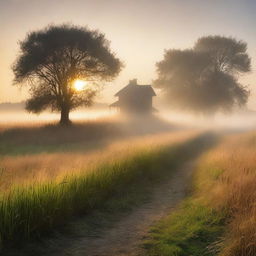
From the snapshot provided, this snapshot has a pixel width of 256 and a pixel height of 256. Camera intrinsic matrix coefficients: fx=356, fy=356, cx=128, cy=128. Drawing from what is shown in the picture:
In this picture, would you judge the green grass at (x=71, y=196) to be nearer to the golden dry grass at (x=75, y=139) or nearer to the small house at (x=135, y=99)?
the golden dry grass at (x=75, y=139)

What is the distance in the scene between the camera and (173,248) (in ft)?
22.9

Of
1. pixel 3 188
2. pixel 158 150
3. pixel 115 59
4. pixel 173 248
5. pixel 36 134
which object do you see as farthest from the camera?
pixel 115 59

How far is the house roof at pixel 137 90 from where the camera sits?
5931 cm

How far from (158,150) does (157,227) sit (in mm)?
9006

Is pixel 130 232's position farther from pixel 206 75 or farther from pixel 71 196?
pixel 206 75

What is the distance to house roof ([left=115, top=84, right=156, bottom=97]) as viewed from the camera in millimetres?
59312

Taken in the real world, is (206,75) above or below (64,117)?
above

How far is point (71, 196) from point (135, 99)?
165 feet

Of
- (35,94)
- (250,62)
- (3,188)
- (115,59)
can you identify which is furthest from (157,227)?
(250,62)

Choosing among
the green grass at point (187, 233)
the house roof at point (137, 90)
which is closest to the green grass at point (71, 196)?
the green grass at point (187, 233)

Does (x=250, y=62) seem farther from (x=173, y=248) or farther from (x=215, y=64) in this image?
(x=173, y=248)

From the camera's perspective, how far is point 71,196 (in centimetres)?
911

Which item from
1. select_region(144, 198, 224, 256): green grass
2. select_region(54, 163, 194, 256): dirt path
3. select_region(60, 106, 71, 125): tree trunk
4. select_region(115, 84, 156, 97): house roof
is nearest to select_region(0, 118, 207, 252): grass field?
select_region(54, 163, 194, 256): dirt path

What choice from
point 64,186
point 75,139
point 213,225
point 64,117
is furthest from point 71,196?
point 64,117
